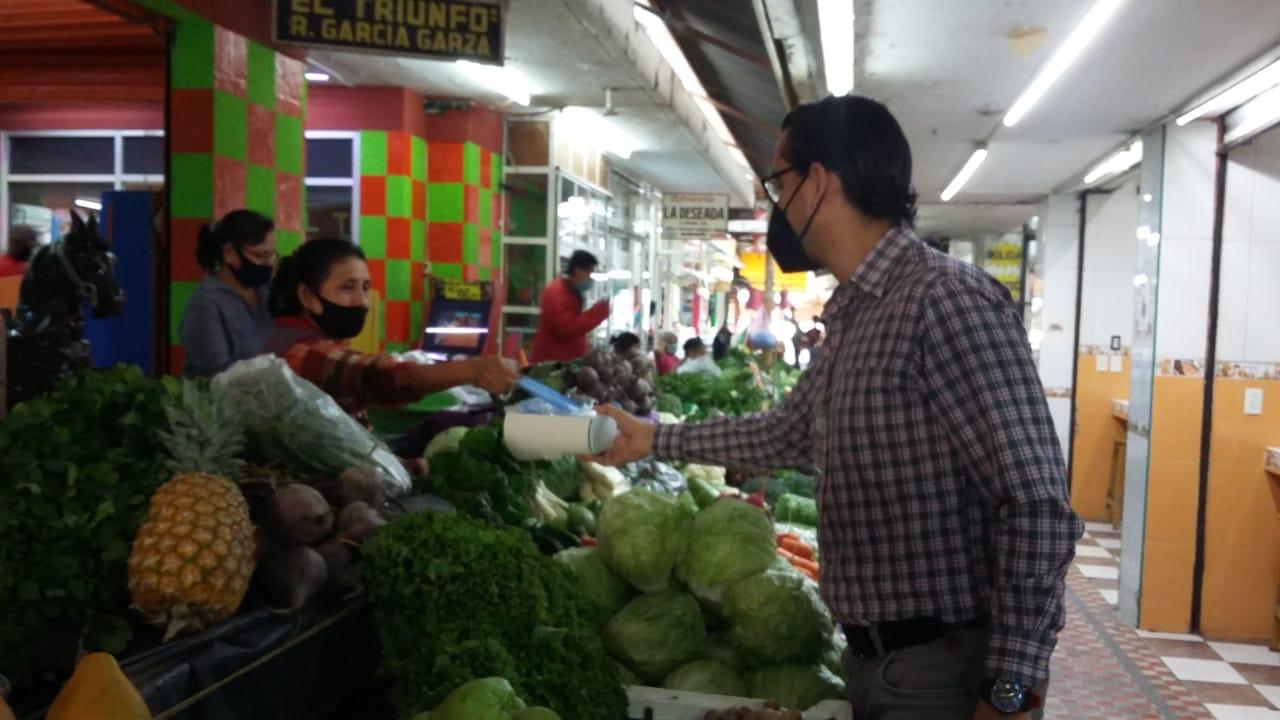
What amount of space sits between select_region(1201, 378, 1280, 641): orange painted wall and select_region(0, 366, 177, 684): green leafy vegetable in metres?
6.56

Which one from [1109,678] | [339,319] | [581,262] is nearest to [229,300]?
[339,319]

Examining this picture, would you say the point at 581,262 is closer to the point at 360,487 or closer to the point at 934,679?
the point at 360,487

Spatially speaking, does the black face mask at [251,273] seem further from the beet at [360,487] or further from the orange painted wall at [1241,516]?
the orange painted wall at [1241,516]

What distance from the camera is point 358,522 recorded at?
81.7 inches

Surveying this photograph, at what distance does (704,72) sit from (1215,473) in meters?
5.62

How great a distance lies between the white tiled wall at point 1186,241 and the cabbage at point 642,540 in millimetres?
5311

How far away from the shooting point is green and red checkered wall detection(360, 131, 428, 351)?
848 centimetres

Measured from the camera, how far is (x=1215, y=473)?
659cm

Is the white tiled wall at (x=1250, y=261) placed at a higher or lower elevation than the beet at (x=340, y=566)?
higher

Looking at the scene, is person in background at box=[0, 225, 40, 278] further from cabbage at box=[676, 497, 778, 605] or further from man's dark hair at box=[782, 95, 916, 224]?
man's dark hair at box=[782, 95, 916, 224]

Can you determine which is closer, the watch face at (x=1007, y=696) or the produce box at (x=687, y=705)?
the watch face at (x=1007, y=696)

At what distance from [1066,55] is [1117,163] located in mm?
3745

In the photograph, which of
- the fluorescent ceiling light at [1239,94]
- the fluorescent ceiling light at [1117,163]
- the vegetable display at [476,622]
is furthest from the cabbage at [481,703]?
the fluorescent ceiling light at [1117,163]

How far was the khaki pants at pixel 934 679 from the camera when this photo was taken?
183cm
